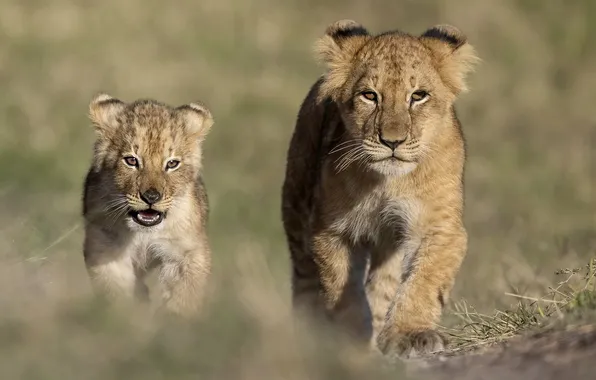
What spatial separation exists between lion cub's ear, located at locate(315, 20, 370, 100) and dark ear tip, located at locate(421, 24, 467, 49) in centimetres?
45

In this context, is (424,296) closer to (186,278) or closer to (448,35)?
(186,278)

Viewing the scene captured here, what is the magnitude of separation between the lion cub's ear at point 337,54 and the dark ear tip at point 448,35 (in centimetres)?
45

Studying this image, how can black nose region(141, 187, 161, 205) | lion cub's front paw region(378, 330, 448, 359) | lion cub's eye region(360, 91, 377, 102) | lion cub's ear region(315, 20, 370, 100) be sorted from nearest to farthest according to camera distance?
lion cub's front paw region(378, 330, 448, 359) → lion cub's eye region(360, 91, 377, 102) → black nose region(141, 187, 161, 205) → lion cub's ear region(315, 20, 370, 100)

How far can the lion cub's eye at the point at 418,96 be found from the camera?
780 centimetres

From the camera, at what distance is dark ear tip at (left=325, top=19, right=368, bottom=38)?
8523mm

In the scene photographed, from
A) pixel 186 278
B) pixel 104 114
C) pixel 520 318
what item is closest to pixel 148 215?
pixel 186 278

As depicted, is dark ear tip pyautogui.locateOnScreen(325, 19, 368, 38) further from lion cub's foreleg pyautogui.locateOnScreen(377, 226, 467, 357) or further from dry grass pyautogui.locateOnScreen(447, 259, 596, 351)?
dry grass pyautogui.locateOnScreen(447, 259, 596, 351)

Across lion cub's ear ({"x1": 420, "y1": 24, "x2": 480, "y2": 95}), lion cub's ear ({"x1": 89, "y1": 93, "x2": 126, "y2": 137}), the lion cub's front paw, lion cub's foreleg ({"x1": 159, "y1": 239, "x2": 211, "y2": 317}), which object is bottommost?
lion cub's foreleg ({"x1": 159, "y1": 239, "x2": 211, "y2": 317})

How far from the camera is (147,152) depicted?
8.35 meters

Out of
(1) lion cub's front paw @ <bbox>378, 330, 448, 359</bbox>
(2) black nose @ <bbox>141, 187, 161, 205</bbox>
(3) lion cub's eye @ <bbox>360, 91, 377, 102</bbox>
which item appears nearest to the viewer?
(1) lion cub's front paw @ <bbox>378, 330, 448, 359</bbox>

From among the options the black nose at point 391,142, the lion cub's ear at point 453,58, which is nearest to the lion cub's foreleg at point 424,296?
the black nose at point 391,142

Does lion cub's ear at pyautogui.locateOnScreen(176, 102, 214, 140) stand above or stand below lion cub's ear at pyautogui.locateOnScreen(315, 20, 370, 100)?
below

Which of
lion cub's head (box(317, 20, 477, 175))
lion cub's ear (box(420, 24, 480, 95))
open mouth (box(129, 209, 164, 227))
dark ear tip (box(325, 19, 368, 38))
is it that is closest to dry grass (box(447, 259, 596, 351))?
lion cub's head (box(317, 20, 477, 175))

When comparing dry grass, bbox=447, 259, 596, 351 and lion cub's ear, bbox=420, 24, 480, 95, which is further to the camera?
lion cub's ear, bbox=420, 24, 480, 95
